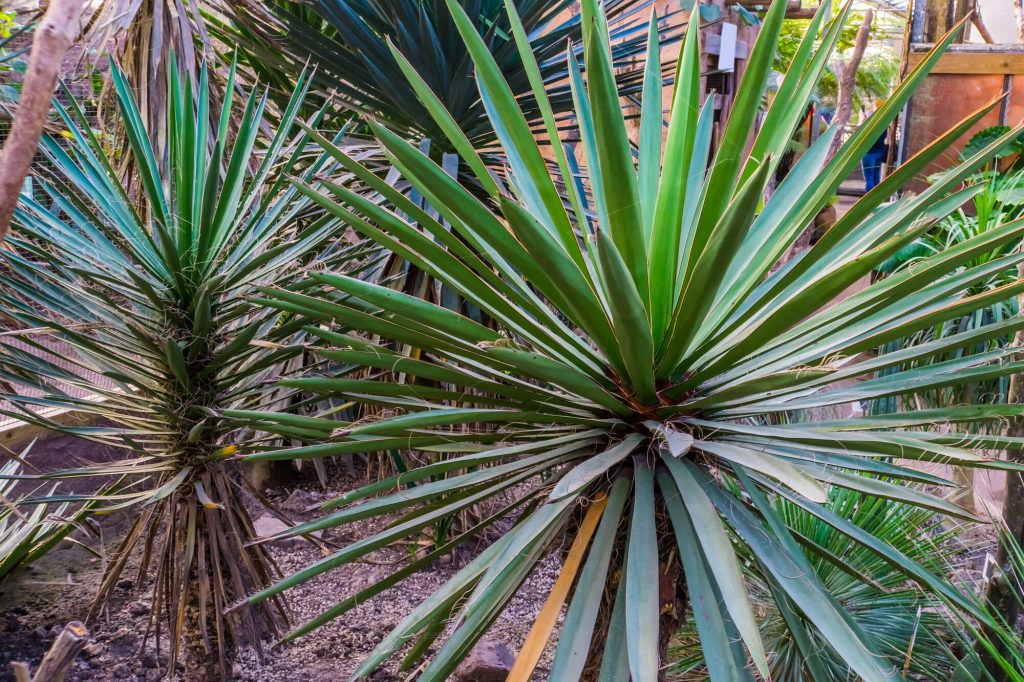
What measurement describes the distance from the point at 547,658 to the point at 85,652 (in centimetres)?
199

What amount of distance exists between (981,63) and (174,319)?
5.37 meters

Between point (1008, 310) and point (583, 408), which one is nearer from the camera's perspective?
point (583, 408)

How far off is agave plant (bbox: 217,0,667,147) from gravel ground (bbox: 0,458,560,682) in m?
2.05

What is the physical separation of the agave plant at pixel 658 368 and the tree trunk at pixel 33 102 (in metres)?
0.55

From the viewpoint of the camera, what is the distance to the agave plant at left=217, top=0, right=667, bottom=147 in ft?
10.6

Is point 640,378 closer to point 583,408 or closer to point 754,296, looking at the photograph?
point 583,408

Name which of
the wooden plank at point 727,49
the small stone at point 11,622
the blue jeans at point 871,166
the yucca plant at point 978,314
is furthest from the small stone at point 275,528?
the blue jeans at point 871,166

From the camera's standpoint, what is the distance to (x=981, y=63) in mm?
5074

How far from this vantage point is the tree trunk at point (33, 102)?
92 centimetres

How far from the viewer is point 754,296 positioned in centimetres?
175

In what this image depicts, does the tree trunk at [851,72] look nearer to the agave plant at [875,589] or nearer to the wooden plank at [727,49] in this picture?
the wooden plank at [727,49]

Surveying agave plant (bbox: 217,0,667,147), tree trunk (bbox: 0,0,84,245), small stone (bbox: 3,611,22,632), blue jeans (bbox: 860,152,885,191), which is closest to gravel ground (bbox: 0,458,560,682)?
small stone (bbox: 3,611,22,632)

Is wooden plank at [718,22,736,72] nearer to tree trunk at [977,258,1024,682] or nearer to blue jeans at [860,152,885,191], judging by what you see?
tree trunk at [977,258,1024,682]

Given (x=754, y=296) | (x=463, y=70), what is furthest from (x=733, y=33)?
(x=754, y=296)
